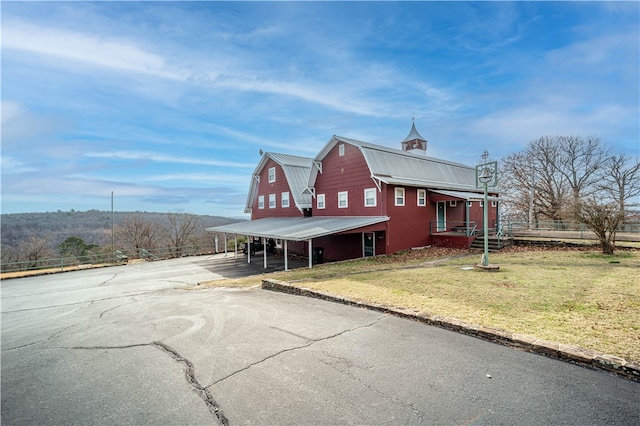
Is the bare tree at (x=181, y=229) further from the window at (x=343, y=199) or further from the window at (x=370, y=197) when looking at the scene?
the window at (x=370, y=197)

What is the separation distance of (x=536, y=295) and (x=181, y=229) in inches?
1500

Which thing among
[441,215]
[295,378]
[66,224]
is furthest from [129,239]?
[295,378]

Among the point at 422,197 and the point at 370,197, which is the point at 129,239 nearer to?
the point at 370,197

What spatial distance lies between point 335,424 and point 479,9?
48.4 feet

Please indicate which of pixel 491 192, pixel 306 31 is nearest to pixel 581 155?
pixel 491 192

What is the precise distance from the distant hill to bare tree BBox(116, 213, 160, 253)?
4.22ft

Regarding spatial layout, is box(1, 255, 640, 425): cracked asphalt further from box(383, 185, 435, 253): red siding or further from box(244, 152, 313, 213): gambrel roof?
box(244, 152, 313, 213): gambrel roof

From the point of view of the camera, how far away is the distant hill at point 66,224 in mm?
43969

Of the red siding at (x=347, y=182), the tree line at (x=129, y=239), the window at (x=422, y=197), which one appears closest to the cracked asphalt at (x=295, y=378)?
the red siding at (x=347, y=182)

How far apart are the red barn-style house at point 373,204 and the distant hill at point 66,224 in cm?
2131

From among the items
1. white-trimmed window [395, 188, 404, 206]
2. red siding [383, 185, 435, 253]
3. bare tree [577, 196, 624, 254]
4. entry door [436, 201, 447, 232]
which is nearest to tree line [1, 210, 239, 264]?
red siding [383, 185, 435, 253]

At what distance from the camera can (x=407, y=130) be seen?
34094 mm

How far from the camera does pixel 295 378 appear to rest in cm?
366

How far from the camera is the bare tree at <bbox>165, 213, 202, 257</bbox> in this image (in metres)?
37.5
